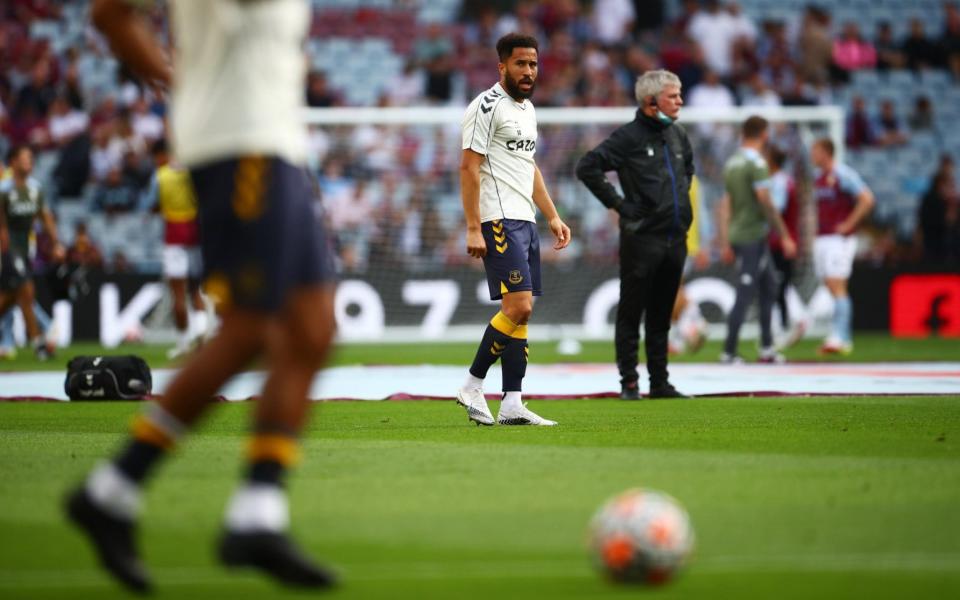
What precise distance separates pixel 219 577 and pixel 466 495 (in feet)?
5.54

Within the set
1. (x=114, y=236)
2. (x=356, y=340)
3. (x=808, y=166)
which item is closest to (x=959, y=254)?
(x=808, y=166)

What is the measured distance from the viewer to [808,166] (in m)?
22.9

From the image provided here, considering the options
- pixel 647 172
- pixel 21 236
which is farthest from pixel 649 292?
pixel 21 236

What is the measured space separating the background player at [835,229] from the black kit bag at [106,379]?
29.4 feet

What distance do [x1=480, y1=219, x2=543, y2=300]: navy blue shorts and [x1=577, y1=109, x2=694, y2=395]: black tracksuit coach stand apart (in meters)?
2.35

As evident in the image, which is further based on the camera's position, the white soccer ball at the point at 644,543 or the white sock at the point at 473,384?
the white sock at the point at 473,384

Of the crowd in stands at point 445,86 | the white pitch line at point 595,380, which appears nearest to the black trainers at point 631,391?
the white pitch line at point 595,380

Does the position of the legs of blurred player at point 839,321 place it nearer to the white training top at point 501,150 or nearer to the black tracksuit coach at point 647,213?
the black tracksuit coach at point 647,213

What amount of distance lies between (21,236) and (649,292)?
9703 millimetres

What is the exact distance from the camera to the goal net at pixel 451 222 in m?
22.0

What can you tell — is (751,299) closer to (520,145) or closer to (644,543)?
(520,145)

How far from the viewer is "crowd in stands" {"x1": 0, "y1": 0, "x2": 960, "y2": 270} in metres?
23.5

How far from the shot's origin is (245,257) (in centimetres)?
457

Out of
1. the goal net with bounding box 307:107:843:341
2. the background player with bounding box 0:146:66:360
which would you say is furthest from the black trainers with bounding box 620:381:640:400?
the goal net with bounding box 307:107:843:341
